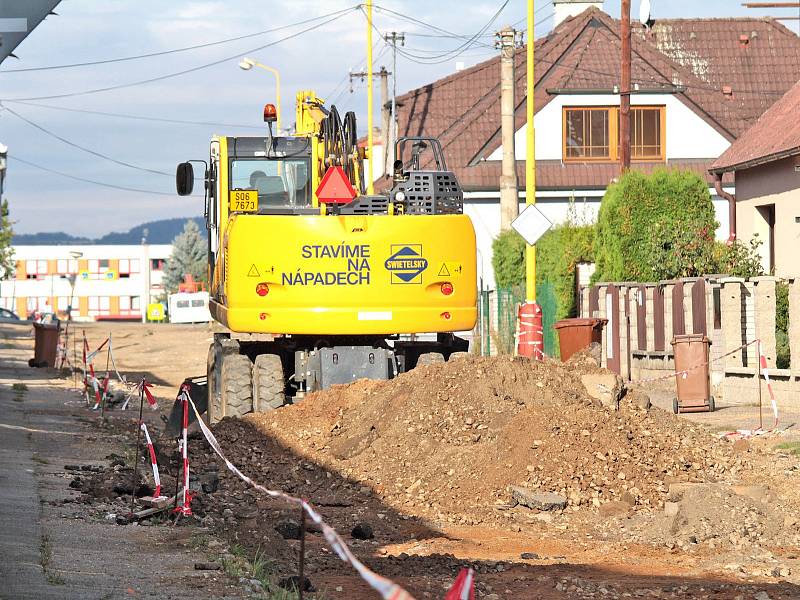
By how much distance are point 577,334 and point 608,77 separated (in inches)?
791

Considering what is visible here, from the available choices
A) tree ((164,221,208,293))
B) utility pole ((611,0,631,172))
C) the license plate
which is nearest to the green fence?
utility pole ((611,0,631,172))

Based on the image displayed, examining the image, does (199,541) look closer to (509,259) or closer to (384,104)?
(509,259)

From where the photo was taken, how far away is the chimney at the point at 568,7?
2023 inches

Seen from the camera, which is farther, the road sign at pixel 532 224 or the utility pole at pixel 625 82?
the utility pole at pixel 625 82

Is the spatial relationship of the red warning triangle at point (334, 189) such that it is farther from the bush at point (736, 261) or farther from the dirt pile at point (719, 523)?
the bush at point (736, 261)

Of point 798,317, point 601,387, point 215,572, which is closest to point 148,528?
point 215,572

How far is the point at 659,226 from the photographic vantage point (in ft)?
88.8

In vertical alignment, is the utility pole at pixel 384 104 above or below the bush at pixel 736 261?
above

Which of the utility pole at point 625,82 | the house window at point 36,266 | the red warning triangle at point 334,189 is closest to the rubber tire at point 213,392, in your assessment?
the red warning triangle at point 334,189

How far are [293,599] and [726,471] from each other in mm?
7017

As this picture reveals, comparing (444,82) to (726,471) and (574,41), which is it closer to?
(574,41)

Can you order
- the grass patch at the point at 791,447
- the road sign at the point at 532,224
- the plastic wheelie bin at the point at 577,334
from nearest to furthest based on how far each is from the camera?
the grass patch at the point at 791,447 → the road sign at the point at 532,224 → the plastic wheelie bin at the point at 577,334

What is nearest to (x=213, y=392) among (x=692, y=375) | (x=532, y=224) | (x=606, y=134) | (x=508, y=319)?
(x=692, y=375)

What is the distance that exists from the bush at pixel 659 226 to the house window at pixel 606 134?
15966 millimetres
